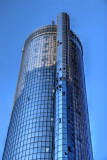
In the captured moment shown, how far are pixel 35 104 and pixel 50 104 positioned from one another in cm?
688

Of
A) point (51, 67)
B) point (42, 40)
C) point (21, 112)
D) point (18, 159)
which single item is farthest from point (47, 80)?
point (18, 159)

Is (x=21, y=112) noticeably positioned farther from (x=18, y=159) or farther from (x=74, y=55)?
(x=74, y=55)

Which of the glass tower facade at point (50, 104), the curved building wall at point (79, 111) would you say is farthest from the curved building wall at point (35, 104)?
the curved building wall at point (79, 111)

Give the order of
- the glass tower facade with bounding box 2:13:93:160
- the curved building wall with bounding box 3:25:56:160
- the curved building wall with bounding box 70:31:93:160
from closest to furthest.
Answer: the glass tower facade with bounding box 2:13:93:160 → the curved building wall with bounding box 3:25:56:160 → the curved building wall with bounding box 70:31:93:160

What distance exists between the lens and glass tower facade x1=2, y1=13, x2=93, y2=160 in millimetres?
89000

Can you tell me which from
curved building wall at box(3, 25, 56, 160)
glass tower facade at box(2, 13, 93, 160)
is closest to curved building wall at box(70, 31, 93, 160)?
glass tower facade at box(2, 13, 93, 160)

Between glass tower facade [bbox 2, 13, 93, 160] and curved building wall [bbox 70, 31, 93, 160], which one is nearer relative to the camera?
glass tower facade [bbox 2, 13, 93, 160]

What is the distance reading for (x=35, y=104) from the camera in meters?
104

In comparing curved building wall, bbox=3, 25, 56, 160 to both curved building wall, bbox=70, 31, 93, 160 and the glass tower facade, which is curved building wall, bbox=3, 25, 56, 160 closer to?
the glass tower facade

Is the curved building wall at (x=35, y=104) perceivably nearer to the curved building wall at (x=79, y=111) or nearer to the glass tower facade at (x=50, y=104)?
the glass tower facade at (x=50, y=104)

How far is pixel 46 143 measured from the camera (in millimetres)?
91125

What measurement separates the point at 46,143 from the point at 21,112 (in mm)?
21680

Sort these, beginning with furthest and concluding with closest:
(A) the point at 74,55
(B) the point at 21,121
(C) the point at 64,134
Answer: (A) the point at 74,55
(B) the point at 21,121
(C) the point at 64,134

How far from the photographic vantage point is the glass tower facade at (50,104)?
292 ft
